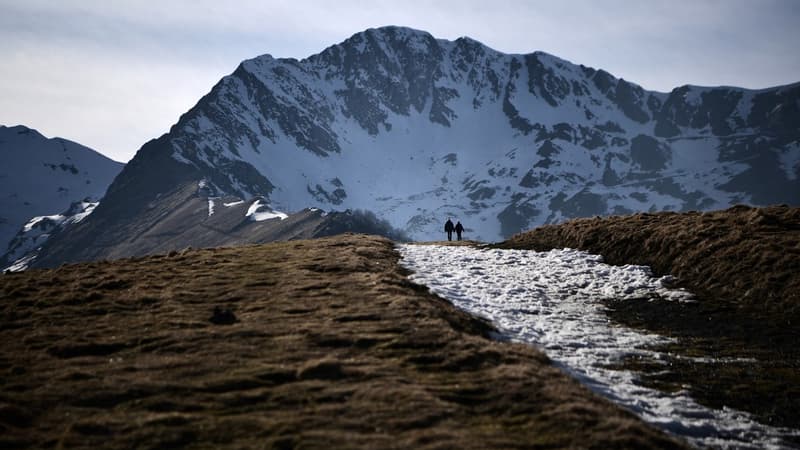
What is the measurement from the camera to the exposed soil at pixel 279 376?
17.1 meters

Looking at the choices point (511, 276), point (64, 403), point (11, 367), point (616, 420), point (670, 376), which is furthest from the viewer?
point (511, 276)

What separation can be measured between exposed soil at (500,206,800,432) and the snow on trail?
3.64 ft

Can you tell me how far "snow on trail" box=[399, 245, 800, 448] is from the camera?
20.5 m

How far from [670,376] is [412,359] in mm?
9092

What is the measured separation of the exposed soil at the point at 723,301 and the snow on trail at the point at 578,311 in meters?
1.11

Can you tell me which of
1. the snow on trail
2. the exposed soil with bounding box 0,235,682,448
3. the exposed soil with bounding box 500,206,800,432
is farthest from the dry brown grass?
the exposed soil with bounding box 0,235,682,448

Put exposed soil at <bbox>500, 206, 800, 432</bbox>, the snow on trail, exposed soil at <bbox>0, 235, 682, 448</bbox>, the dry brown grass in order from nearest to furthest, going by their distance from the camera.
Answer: exposed soil at <bbox>0, 235, 682, 448</bbox>, the snow on trail, exposed soil at <bbox>500, 206, 800, 432</bbox>, the dry brown grass

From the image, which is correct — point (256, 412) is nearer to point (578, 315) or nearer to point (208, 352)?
point (208, 352)

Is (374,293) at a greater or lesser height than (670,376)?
greater

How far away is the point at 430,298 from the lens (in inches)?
1299

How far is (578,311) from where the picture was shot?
35.1 meters

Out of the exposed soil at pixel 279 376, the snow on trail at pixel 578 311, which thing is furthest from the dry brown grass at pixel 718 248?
the exposed soil at pixel 279 376

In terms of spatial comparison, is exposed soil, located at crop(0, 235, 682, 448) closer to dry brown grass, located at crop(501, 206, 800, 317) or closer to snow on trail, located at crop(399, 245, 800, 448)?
snow on trail, located at crop(399, 245, 800, 448)

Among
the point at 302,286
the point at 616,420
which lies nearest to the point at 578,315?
the point at 302,286
